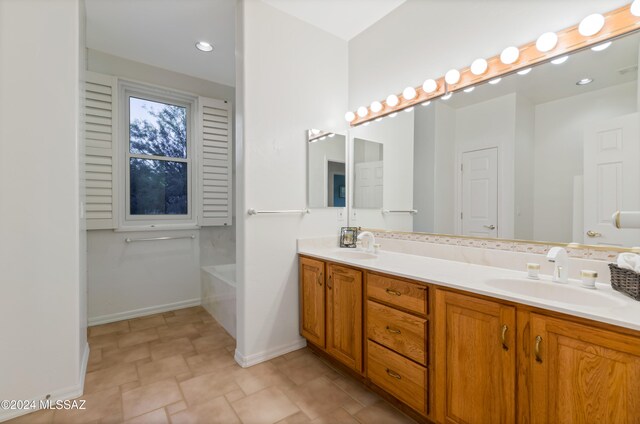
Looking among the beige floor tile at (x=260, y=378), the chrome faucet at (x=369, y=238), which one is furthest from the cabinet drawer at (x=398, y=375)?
the chrome faucet at (x=369, y=238)

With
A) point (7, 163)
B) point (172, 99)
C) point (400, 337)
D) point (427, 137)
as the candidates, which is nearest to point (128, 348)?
point (7, 163)

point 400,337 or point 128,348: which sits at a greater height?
point 400,337

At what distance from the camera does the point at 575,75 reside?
4.77ft

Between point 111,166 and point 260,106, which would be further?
point 111,166


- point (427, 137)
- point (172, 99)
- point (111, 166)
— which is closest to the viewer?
point (427, 137)

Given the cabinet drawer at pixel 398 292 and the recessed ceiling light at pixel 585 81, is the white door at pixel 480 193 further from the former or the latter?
the cabinet drawer at pixel 398 292

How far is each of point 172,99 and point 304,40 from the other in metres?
Result: 1.81

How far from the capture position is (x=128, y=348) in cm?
235

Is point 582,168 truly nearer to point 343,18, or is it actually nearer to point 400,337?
point 400,337

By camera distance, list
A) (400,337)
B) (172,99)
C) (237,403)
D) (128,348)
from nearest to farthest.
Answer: (400,337), (237,403), (128,348), (172,99)

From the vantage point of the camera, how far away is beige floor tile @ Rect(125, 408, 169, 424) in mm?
1532

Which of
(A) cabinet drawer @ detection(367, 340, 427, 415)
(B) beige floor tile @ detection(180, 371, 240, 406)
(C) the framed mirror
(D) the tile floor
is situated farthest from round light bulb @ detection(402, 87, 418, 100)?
(B) beige floor tile @ detection(180, 371, 240, 406)

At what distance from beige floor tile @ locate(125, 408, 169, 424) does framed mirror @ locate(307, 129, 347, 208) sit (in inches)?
64.3

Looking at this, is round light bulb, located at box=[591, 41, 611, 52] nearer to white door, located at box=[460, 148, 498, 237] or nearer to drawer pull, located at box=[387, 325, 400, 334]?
white door, located at box=[460, 148, 498, 237]
